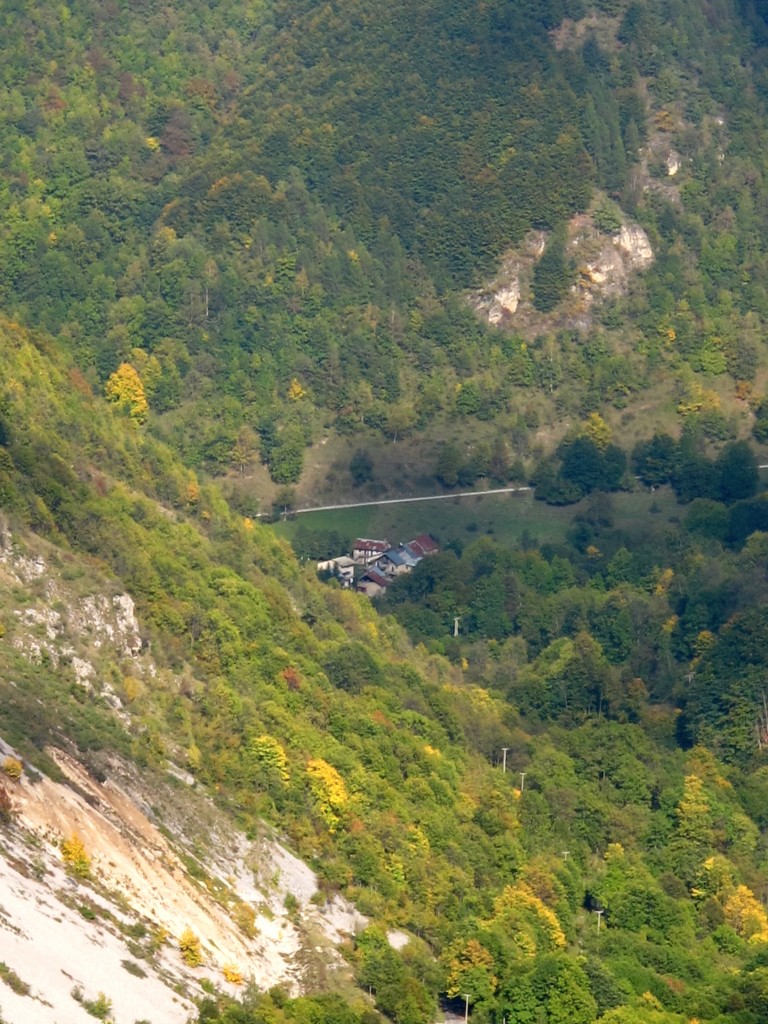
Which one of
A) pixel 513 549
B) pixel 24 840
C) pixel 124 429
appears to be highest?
pixel 24 840

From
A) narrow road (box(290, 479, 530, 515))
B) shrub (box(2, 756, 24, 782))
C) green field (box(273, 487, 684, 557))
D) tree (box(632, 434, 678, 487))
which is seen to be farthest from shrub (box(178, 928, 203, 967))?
tree (box(632, 434, 678, 487))

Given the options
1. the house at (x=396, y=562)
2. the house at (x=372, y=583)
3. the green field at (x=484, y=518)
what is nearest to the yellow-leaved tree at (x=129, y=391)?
the green field at (x=484, y=518)

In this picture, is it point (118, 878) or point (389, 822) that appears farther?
point (389, 822)

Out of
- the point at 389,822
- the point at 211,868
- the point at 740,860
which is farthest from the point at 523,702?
the point at 211,868

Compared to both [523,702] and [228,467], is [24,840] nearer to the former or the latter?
[523,702]

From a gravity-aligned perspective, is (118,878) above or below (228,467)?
above

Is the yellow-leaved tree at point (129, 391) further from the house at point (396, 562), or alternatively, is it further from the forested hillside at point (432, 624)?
the house at point (396, 562)
